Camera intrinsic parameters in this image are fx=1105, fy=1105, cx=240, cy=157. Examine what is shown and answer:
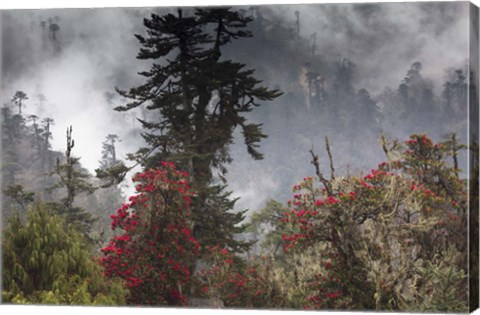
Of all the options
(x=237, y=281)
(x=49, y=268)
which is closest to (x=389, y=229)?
(x=237, y=281)

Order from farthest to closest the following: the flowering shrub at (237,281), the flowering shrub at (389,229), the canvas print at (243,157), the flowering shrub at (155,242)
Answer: the flowering shrub at (155,242), the flowering shrub at (237,281), the canvas print at (243,157), the flowering shrub at (389,229)

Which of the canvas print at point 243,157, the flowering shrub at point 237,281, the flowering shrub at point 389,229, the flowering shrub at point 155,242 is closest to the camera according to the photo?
the flowering shrub at point 389,229

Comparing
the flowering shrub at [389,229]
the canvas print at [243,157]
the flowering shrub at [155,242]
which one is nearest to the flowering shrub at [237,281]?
the canvas print at [243,157]

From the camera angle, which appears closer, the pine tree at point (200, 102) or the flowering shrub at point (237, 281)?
the flowering shrub at point (237, 281)

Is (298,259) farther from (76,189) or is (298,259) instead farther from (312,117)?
(76,189)

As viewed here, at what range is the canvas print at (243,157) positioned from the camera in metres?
17.2

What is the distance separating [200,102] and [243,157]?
1244 millimetres

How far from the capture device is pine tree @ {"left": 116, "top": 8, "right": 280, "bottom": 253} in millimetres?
18375

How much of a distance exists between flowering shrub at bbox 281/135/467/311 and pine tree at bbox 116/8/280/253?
148 cm

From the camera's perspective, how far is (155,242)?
60.3 ft

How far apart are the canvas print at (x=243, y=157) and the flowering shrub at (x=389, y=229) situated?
2 centimetres

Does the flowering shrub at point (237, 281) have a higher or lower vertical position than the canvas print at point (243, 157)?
lower

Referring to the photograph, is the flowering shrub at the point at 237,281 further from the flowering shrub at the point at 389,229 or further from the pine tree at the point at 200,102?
the flowering shrub at the point at 389,229

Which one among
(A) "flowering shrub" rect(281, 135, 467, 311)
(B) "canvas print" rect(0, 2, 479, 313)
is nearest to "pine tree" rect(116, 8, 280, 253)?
(B) "canvas print" rect(0, 2, 479, 313)
